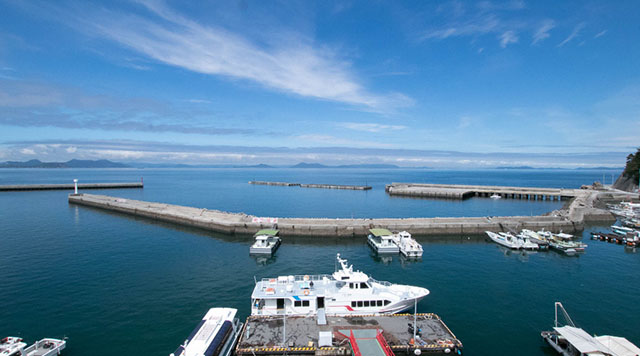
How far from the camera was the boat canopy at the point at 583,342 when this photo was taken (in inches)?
701

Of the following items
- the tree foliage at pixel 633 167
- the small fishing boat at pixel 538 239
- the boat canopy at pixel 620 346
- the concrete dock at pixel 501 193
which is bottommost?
the boat canopy at pixel 620 346

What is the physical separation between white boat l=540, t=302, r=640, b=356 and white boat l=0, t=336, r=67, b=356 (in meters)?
31.8

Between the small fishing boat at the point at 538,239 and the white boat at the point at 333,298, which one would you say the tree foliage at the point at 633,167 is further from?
the white boat at the point at 333,298

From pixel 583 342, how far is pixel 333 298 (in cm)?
1590

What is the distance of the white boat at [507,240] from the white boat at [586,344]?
1044 inches

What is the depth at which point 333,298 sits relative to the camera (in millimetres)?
24234

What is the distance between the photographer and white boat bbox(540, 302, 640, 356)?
17828 millimetres

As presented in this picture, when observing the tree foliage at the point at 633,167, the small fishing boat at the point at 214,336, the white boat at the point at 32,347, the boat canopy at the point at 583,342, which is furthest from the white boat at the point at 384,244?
the tree foliage at the point at 633,167

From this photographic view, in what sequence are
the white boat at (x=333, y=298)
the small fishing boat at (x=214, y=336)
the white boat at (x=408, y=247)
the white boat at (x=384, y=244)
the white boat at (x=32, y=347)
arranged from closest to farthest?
the small fishing boat at (x=214, y=336) < the white boat at (x=32, y=347) < the white boat at (x=333, y=298) < the white boat at (x=408, y=247) < the white boat at (x=384, y=244)

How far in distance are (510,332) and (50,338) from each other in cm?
3251

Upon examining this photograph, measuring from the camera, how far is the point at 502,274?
34656mm

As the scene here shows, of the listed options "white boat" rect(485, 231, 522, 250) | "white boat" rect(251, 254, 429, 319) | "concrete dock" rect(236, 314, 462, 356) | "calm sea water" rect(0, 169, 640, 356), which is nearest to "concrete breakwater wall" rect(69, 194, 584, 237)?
"calm sea water" rect(0, 169, 640, 356)

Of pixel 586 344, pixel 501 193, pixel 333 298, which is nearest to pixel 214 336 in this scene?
pixel 333 298

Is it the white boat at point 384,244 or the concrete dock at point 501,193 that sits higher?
the concrete dock at point 501,193
